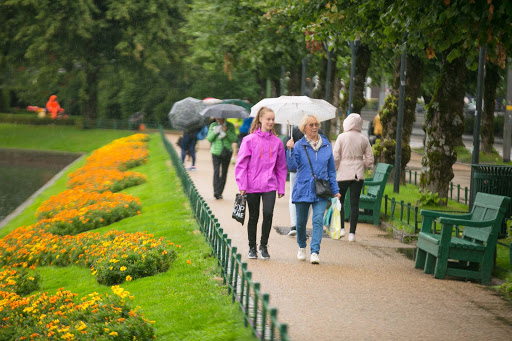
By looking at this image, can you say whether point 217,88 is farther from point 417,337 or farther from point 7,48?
point 417,337

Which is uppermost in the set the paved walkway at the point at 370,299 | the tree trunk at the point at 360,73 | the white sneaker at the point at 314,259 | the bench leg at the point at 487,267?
the tree trunk at the point at 360,73

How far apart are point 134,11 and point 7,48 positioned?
779 centimetres

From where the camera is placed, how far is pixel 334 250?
10.8m

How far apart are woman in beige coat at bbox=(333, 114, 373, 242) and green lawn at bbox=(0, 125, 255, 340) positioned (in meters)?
2.15

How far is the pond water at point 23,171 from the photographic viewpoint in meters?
23.3

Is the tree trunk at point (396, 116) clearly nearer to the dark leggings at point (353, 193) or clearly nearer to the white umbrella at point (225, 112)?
the white umbrella at point (225, 112)

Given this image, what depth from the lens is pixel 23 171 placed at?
104ft

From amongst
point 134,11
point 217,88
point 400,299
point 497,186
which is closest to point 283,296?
point 400,299

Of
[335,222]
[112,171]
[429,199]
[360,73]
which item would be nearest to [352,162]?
[335,222]

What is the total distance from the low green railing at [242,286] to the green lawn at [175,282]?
0.40 ft

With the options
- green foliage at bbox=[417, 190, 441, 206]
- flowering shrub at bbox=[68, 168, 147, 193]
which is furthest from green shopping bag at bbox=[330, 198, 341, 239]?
flowering shrub at bbox=[68, 168, 147, 193]

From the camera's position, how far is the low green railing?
533cm

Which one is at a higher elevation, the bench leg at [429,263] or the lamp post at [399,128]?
the lamp post at [399,128]

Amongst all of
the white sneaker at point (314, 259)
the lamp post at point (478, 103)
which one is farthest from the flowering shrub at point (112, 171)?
the white sneaker at point (314, 259)
